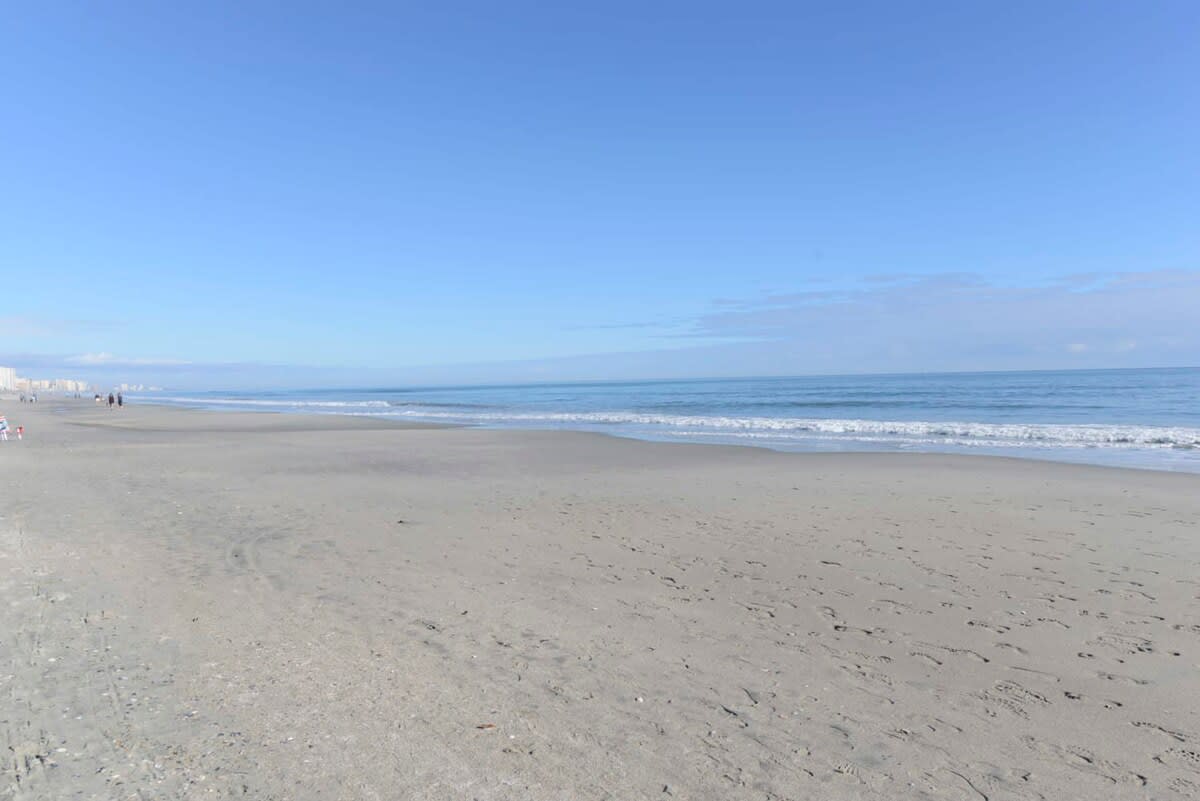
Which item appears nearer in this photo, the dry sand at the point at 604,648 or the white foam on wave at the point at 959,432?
the dry sand at the point at 604,648

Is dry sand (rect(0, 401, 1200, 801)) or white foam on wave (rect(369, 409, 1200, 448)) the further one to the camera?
white foam on wave (rect(369, 409, 1200, 448))

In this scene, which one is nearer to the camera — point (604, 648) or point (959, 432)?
point (604, 648)

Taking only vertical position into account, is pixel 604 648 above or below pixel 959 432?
below

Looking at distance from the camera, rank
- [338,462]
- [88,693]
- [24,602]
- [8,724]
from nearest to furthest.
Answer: [8,724], [88,693], [24,602], [338,462]

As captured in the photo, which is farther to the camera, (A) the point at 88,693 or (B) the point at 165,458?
(B) the point at 165,458

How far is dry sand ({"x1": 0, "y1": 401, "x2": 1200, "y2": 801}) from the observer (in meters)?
3.54

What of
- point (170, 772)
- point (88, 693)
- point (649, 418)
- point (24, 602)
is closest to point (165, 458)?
point (24, 602)

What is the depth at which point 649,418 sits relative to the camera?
35.8 meters

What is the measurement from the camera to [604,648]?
17.1 feet

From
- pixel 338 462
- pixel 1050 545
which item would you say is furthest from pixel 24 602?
pixel 338 462

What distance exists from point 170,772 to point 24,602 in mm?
3855

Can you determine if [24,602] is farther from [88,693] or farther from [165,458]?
[165,458]

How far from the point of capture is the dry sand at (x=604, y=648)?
3541 mm

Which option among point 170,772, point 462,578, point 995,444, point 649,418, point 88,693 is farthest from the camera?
point 649,418
